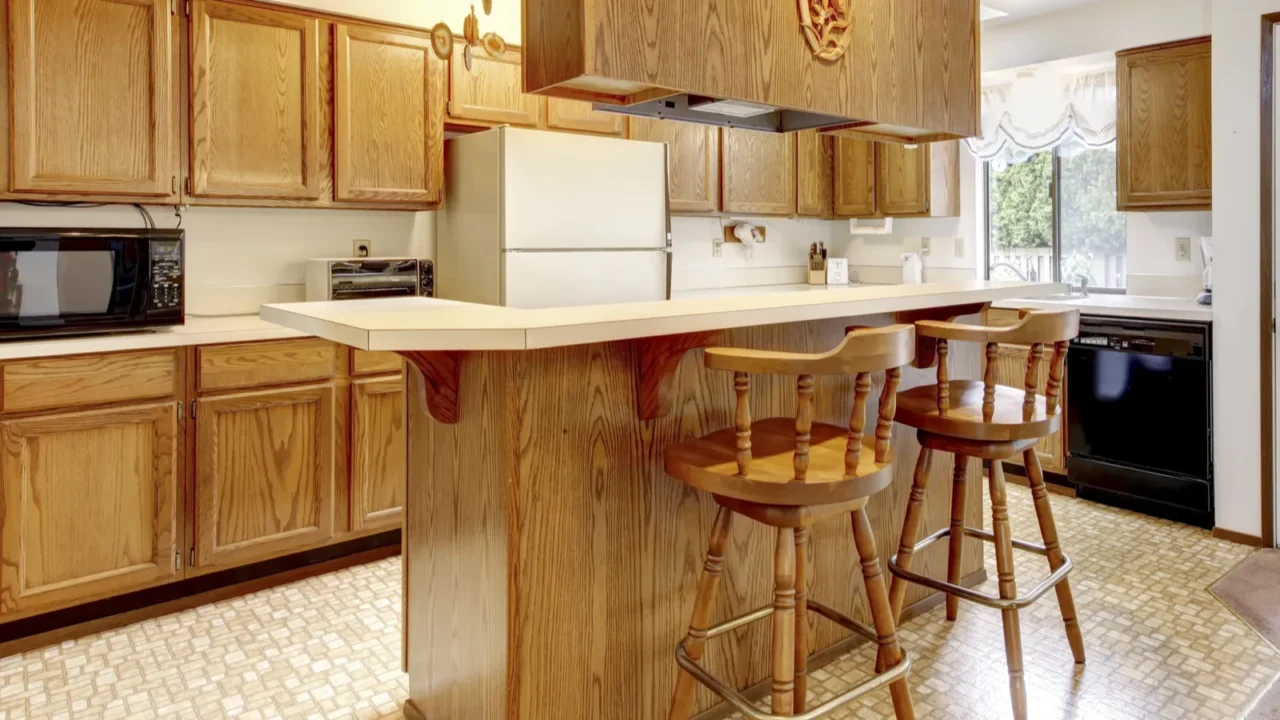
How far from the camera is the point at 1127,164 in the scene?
384 centimetres

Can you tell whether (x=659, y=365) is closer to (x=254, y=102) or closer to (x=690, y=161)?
(x=254, y=102)

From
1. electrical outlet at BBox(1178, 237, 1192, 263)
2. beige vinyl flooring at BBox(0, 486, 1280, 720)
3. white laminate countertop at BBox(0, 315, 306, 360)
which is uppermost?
electrical outlet at BBox(1178, 237, 1192, 263)

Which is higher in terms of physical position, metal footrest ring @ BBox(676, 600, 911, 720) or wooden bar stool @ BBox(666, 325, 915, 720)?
wooden bar stool @ BBox(666, 325, 915, 720)

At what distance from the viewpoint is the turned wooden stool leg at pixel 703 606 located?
1.70 metres

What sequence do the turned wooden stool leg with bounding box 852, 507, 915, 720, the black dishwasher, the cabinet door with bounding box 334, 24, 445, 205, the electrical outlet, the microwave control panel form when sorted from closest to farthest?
the turned wooden stool leg with bounding box 852, 507, 915, 720 < the microwave control panel < the cabinet door with bounding box 334, 24, 445, 205 < the black dishwasher < the electrical outlet

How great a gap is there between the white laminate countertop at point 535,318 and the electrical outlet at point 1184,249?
246 cm

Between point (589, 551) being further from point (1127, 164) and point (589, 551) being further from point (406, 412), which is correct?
point (1127, 164)

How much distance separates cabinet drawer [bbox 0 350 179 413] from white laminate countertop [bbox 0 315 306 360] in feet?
→ 0.09

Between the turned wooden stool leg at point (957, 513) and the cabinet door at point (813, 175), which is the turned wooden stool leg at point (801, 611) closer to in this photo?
the turned wooden stool leg at point (957, 513)

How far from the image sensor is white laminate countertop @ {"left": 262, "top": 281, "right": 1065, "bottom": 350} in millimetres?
1356

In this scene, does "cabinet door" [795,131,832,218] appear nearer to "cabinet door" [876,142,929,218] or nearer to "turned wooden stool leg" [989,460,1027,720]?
"cabinet door" [876,142,929,218]

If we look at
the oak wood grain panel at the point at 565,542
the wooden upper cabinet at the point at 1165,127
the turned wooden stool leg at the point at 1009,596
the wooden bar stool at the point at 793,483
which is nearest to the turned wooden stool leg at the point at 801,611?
the wooden bar stool at the point at 793,483

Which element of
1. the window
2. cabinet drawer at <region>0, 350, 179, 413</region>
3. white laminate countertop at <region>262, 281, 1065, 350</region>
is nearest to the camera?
white laminate countertop at <region>262, 281, 1065, 350</region>

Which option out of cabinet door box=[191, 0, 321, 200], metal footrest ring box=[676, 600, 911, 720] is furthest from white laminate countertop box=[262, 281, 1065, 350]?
cabinet door box=[191, 0, 321, 200]
